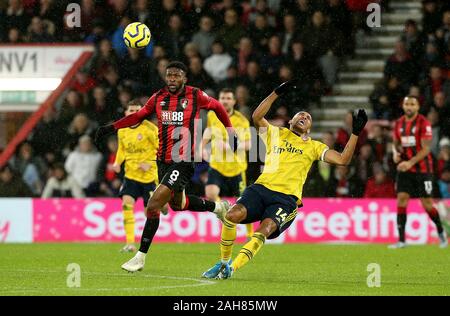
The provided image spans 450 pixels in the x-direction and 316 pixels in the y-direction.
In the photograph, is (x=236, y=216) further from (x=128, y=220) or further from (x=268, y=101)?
(x=128, y=220)

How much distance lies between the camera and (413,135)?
1609 cm

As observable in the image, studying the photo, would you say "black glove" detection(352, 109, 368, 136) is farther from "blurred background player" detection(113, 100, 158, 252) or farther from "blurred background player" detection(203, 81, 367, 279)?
"blurred background player" detection(113, 100, 158, 252)

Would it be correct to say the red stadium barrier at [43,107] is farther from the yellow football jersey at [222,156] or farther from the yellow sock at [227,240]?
the yellow sock at [227,240]

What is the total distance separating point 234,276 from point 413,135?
601 centimetres

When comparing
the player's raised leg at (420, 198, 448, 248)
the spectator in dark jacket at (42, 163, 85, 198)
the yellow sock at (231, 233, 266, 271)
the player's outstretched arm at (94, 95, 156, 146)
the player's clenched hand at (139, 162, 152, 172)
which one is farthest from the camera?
the spectator in dark jacket at (42, 163, 85, 198)

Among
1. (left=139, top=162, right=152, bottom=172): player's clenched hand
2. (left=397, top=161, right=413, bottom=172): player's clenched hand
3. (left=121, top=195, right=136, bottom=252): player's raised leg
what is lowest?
(left=121, top=195, right=136, bottom=252): player's raised leg

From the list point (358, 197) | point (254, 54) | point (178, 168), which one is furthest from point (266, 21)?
point (178, 168)

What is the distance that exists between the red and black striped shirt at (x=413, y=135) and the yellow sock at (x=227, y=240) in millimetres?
6032

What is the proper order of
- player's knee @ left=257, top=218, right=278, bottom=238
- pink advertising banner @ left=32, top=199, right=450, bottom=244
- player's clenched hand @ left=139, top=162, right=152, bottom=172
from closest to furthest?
player's knee @ left=257, top=218, right=278, bottom=238 → player's clenched hand @ left=139, top=162, right=152, bottom=172 → pink advertising banner @ left=32, top=199, right=450, bottom=244

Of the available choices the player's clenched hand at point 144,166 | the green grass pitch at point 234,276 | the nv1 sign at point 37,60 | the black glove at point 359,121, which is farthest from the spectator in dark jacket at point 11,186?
the black glove at point 359,121

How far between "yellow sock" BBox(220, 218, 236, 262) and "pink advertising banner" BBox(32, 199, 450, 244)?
22.3ft

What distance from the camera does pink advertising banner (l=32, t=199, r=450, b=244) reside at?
1753cm

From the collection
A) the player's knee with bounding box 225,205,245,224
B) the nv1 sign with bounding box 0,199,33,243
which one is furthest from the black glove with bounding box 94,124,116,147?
the nv1 sign with bounding box 0,199,33,243

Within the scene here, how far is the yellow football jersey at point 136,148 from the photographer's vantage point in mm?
15352
